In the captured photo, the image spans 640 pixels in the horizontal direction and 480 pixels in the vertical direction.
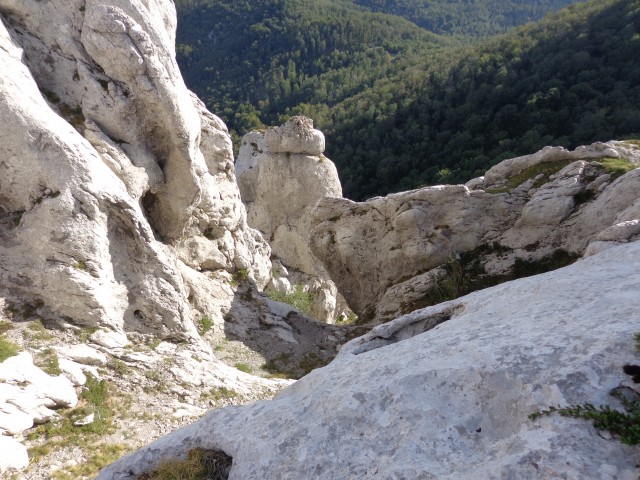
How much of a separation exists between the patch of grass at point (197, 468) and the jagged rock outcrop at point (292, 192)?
36.6 m

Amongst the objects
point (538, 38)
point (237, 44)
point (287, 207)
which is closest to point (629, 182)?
point (287, 207)

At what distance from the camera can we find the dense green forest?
2840 inches

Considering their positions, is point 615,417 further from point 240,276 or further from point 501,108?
point 501,108

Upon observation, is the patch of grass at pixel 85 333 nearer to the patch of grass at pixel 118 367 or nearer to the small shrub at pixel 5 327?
the patch of grass at pixel 118 367

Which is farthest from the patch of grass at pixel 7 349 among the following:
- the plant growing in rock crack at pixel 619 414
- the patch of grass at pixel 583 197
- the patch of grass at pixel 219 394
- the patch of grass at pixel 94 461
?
the patch of grass at pixel 583 197

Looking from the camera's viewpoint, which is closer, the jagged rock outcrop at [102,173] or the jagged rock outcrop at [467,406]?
the jagged rock outcrop at [467,406]

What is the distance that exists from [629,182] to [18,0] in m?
27.5

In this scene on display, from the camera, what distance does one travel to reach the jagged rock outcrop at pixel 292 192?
45875 millimetres

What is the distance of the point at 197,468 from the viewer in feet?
24.7

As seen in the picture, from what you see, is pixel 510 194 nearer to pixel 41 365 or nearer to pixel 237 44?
pixel 41 365

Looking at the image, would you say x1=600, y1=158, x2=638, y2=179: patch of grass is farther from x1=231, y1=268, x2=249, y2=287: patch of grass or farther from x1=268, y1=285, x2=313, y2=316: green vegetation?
x1=231, y1=268, x2=249, y2=287: patch of grass

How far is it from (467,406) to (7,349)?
13615 mm

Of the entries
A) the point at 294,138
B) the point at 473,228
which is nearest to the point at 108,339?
the point at 473,228

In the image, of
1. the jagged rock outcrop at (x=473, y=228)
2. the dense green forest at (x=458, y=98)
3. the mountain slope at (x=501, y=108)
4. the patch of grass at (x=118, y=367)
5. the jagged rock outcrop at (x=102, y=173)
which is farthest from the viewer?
the dense green forest at (x=458, y=98)
